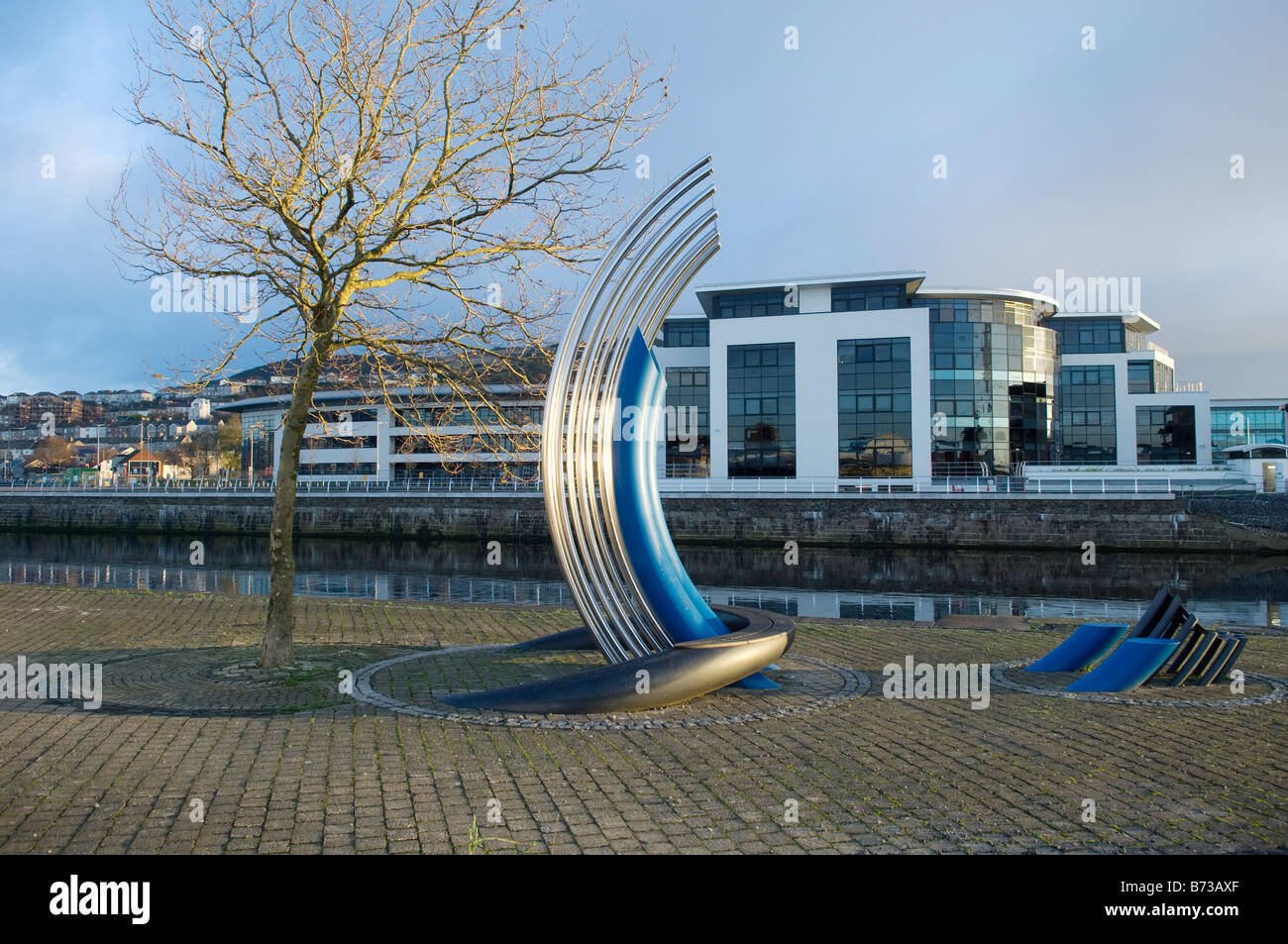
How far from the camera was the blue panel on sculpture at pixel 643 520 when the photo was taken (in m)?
8.89

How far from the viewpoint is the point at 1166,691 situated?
885cm

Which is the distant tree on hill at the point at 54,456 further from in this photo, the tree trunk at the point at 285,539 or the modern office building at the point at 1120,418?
the tree trunk at the point at 285,539

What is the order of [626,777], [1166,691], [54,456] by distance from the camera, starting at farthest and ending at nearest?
[54,456] < [1166,691] < [626,777]

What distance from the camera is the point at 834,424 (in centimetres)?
4756

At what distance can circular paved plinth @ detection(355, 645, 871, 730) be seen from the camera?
7.51 m

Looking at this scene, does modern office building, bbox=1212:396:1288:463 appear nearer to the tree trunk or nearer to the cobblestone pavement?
the cobblestone pavement

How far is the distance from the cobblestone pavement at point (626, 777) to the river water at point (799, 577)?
1039cm

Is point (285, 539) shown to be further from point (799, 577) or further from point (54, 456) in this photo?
point (54, 456)

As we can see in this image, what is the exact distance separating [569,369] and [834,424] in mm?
40047

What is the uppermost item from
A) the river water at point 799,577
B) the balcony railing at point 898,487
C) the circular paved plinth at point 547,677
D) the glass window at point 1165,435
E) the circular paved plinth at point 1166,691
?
the glass window at point 1165,435

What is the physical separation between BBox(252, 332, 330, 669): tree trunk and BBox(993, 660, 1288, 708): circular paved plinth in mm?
7319

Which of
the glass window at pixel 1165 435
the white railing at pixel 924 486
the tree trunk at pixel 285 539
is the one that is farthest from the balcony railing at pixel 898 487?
the tree trunk at pixel 285 539

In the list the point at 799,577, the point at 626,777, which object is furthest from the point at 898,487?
the point at 626,777

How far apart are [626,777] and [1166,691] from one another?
584 cm
